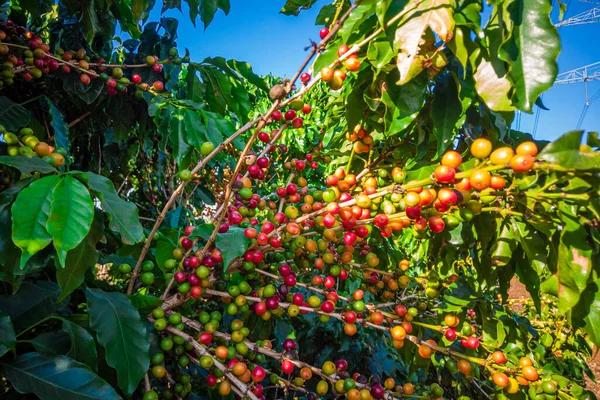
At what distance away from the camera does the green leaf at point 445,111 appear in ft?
2.94

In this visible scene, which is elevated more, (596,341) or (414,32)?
(414,32)

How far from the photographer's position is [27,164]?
83cm

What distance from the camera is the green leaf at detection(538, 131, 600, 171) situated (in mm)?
575

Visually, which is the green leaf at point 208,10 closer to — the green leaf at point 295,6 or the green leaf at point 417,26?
the green leaf at point 295,6

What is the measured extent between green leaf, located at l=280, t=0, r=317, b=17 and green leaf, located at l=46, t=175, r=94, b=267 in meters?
1.02

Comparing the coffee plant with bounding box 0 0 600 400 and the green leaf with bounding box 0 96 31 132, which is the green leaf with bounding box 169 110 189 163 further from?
the green leaf with bounding box 0 96 31 132

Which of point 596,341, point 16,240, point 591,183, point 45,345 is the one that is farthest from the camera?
point 45,345

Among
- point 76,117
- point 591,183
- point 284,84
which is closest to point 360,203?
point 284,84

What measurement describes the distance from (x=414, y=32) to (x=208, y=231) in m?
0.80

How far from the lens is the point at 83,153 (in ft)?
8.54

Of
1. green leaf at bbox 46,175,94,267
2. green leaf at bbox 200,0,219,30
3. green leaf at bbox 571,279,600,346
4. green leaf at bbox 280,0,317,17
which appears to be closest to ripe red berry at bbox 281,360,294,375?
green leaf at bbox 46,175,94,267

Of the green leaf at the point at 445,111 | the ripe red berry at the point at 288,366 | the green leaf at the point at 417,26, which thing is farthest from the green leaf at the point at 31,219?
the green leaf at the point at 445,111

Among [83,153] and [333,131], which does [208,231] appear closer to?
[333,131]

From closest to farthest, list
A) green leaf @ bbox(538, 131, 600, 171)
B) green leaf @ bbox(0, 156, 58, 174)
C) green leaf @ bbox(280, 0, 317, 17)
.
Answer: green leaf @ bbox(538, 131, 600, 171), green leaf @ bbox(0, 156, 58, 174), green leaf @ bbox(280, 0, 317, 17)
